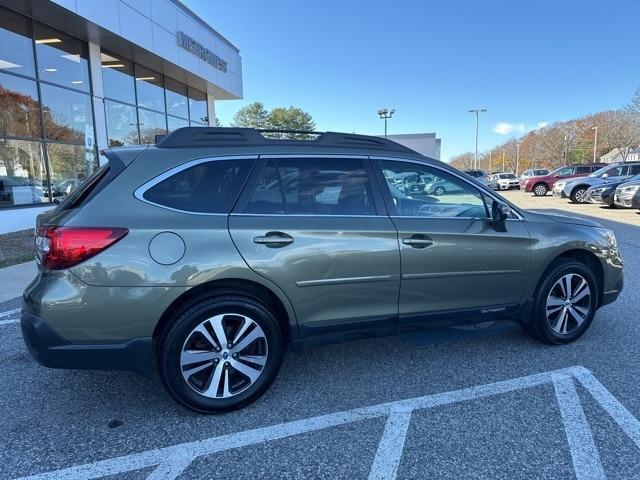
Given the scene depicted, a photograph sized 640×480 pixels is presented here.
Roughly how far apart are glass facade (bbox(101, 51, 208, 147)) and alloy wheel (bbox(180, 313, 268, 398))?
11.7m

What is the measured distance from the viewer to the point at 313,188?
303 cm

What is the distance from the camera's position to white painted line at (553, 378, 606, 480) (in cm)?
225

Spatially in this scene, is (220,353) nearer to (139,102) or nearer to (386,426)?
(386,426)

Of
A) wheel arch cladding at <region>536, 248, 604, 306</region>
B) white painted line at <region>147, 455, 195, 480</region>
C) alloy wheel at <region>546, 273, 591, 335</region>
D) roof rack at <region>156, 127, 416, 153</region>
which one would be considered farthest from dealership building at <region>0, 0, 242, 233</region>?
alloy wheel at <region>546, 273, 591, 335</region>

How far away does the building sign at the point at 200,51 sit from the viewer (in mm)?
15711

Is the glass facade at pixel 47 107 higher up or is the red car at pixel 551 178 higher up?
the glass facade at pixel 47 107

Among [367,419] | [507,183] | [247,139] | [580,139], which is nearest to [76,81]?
[247,139]

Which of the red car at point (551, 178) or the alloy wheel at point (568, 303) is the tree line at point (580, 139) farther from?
the alloy wheel at point (568, 303)

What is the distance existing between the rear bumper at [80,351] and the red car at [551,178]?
93.2 ft

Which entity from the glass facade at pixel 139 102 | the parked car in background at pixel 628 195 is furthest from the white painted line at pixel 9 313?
the parked car in background at pixel 628 195

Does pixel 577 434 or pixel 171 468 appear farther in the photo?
pixel 577 434

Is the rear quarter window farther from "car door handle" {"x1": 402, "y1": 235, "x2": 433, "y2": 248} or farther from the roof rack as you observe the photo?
"car door handle" {"x1": 402, "y1": 235, "x2": 433, "y2": 248}

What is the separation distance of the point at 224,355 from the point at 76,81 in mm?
13008

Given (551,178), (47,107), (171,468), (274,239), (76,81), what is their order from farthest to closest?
(551,178) < (76,81) < (47,107) < (274,239) < (171,468)
